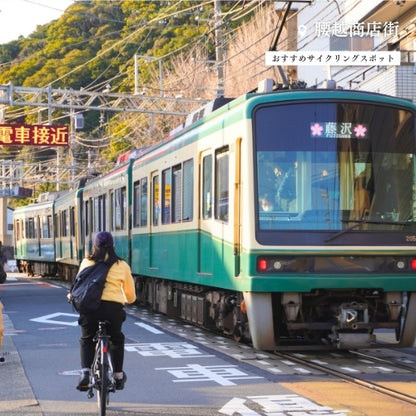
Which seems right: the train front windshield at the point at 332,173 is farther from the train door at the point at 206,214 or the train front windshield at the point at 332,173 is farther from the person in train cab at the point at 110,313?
the person in train cab at the point at 110,313

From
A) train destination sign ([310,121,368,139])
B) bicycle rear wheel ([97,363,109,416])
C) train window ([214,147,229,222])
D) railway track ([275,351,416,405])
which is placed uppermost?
train destination sign ([310,121,368,139])

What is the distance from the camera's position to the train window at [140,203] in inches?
738

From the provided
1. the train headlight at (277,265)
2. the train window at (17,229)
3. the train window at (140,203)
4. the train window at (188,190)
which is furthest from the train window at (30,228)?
the train headlight at (277,265)

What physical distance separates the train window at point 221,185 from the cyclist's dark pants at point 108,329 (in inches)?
172

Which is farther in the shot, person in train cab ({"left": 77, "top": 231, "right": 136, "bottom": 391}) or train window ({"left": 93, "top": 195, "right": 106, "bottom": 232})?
train window ({"left": 93, "top": 195, "right": 106, "bottom": 232})

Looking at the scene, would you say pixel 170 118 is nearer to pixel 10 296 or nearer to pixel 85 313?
pixel 10 296

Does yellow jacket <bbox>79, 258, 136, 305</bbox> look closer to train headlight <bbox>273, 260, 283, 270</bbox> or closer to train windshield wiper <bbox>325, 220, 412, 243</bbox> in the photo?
train headlight <bbox>273, 260, 283, 270</bbox>

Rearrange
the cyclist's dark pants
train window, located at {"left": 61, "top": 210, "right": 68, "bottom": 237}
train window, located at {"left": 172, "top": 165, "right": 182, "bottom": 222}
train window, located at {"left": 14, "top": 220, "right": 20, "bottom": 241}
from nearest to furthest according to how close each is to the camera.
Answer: the cyclist's dark pants → train window, located at {"left": 172, "top": 165, "right": 182, "bottom": 222} → train window, located at {"left": 61, "top": 210, "right": 68, "bottom": 237} → train window, located at {"left": 14, "top": 220, "right": 20, "bottom": 241}

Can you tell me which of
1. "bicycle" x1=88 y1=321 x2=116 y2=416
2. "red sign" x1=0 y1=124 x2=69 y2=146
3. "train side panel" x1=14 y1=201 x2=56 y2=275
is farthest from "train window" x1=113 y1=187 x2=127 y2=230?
"train side panel" x1=14 y1=201 x2=56 y2=275

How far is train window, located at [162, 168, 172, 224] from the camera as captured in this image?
647 inches

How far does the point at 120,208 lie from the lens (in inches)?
850

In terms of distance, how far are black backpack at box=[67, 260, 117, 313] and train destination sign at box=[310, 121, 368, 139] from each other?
14.1ft

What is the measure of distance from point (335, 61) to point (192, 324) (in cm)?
685

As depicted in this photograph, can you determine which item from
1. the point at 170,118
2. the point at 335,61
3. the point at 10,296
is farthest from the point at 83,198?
the point at 170,118
